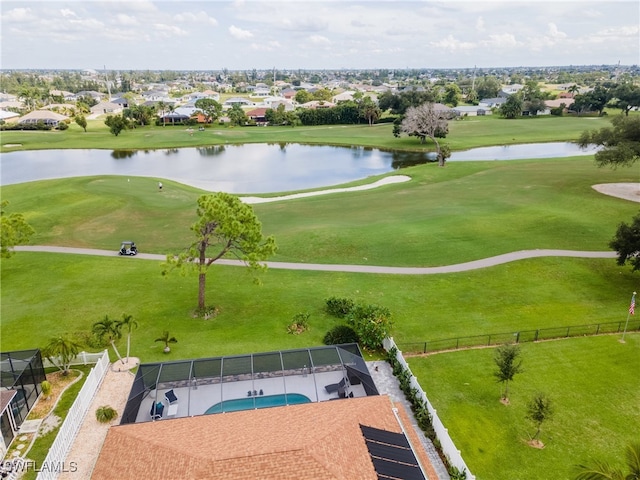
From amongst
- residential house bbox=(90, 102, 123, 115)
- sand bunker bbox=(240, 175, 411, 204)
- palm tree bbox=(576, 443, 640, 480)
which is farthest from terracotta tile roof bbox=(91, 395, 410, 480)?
residential house bbox=(90, 102, 123, 115)

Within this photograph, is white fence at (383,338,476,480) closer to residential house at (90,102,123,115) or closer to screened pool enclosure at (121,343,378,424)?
screened pool enclosure at (121,343,378,424)

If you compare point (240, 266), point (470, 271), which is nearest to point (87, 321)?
point (240, 266)

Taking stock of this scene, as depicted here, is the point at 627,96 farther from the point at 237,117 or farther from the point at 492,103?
the point at 237,117

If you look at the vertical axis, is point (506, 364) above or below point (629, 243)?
below

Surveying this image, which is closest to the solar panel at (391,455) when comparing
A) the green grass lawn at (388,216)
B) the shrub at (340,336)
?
the shrub at (340,336)

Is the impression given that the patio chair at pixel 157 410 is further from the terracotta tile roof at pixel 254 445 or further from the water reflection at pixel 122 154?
the water reflection at pixel 122 154

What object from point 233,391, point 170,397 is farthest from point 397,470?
point 170,397
